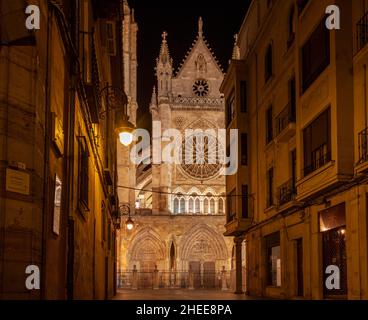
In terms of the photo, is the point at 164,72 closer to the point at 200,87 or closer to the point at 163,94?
the point at 163,94

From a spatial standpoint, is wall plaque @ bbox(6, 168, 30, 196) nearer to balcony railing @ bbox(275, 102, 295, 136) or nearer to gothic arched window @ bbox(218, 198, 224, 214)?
balcony railing @ bbox(275, 102, 295, 136)

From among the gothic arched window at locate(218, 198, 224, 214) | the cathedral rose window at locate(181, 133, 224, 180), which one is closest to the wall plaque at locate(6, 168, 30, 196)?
the gothic arched window at locate(218, 198, 224, 214)

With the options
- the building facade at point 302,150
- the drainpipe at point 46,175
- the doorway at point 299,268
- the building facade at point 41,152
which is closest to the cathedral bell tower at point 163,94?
the building facade at point 302,150

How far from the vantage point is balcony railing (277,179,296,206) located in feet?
74.5

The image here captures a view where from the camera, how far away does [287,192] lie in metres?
23.3

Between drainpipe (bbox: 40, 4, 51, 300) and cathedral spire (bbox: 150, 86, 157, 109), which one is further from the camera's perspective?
cathedral spire (bbox: 150, 86, 157, 109)

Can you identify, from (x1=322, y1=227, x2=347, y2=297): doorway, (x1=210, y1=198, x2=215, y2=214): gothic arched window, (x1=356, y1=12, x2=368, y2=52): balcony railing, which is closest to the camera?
(x1=356, y1=12, x2=368, y2=52): balcony railing

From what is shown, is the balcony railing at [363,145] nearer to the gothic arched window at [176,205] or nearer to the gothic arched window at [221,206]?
the gothic arched window at [221,206]

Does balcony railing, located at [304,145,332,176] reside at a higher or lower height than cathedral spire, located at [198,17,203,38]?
lower

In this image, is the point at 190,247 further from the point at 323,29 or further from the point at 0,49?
the point at 0,49

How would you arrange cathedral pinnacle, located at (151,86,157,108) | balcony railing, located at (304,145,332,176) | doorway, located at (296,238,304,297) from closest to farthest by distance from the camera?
balcony railing, located at (304,145,332,176) < doorway, located at (296,238,304,297) < cathedral pinnacle, located at (151,86,157,108)

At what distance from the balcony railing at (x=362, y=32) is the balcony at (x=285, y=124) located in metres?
5.05

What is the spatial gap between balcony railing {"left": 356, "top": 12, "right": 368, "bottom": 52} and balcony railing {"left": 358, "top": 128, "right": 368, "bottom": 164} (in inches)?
86.7
